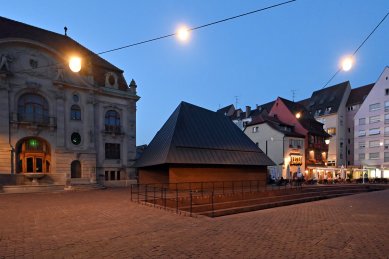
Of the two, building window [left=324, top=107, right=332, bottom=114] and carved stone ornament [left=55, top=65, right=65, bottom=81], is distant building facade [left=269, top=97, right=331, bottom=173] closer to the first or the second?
building window [left=324, top=107, right=332, bottom=114]

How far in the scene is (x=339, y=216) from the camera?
11398 mm

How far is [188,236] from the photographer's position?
7.98 m

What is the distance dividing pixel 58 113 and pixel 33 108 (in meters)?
2.39

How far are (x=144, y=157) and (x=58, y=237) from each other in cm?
2165

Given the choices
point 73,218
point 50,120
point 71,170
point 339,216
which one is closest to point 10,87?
point 50,120

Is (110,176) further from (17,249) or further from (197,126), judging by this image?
(17,249)

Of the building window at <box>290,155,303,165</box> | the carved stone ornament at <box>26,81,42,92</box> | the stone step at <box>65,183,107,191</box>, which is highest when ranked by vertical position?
the carved stone ornament at <box>26,81,42,92</box>

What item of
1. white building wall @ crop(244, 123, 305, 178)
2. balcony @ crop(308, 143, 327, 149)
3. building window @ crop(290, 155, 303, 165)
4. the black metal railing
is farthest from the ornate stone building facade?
balcony @ crop(308, 143, 327, 149)

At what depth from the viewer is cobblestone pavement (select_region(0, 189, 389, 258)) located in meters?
6.47

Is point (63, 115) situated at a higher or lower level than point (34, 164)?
higher

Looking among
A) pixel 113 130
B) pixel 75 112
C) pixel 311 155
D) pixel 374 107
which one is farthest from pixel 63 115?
pixel 374 107

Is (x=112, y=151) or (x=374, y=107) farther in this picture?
(x=374, y=107)

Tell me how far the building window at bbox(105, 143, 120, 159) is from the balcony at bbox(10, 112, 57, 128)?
649 cm

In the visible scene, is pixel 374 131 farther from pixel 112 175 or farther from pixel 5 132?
pixel 5 132
